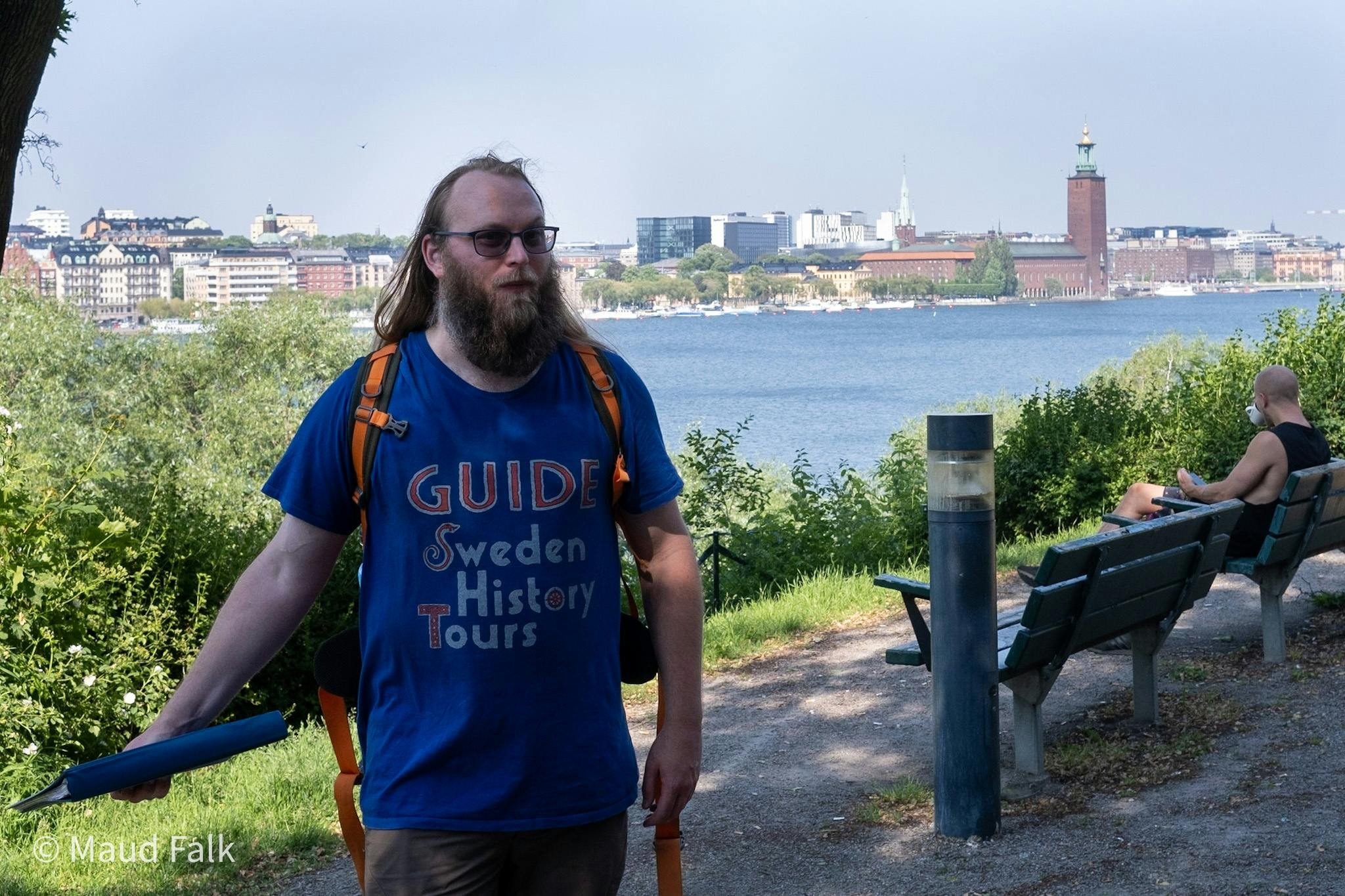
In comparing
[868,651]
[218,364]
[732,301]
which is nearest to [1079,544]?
[868,651]

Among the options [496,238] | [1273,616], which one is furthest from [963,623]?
[1273,616]

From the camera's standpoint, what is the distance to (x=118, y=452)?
23.8m

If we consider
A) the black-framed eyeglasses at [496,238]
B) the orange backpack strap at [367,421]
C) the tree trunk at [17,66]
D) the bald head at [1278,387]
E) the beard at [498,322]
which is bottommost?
the bald head at [1278,387]

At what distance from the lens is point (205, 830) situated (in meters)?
4.79

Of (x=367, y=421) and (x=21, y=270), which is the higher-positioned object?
(x=21, y=270)

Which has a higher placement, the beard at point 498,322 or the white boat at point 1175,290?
the white boat at point 1175,290

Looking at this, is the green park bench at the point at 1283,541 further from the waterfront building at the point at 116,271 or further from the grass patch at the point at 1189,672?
the waterfront building at the point at 116,271

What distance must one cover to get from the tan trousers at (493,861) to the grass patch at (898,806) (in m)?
2.49

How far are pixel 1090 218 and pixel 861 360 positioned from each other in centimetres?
9846

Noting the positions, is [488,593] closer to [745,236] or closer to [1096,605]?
[1096,605]

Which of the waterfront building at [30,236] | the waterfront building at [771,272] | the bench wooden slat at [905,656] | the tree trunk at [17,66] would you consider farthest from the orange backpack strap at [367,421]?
the waterfront building at [771,272]

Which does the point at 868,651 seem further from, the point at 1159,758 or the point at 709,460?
the point at 709,460

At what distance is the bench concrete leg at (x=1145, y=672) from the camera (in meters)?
5.36

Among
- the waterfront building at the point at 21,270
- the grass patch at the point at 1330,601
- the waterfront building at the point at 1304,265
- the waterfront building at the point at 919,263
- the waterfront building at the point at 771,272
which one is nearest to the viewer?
the grass patch at the point at 1330,601
